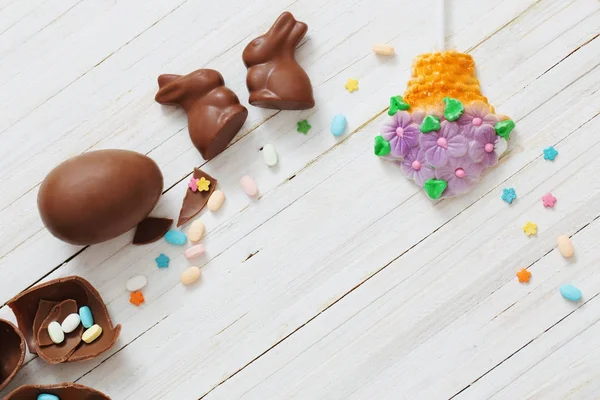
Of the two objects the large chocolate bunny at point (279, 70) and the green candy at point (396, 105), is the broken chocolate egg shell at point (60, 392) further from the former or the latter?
the green candy at point (396, 105)

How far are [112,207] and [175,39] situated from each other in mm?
361

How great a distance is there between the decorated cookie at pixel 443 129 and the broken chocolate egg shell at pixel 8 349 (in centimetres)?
73

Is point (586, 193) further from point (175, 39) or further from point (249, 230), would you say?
point (175, 39)

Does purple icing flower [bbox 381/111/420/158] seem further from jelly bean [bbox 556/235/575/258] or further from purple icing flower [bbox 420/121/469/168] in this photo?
jelly bean [bbox 556/235/575/258]

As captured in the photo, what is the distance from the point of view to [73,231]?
44.5 inches

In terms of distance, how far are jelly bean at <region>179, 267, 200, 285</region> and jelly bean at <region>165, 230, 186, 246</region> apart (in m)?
0.05

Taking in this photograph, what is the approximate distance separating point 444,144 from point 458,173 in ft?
0.19

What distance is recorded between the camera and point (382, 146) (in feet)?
4.01

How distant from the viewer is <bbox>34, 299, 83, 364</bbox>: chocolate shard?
3.93ft

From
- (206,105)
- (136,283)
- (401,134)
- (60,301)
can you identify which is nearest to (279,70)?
(206,105)

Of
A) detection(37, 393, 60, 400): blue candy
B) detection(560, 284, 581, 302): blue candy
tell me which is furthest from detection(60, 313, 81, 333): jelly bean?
detection(560, 284, 581, 302): blue candy

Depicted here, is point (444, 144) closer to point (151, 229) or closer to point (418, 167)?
point (418, 167)

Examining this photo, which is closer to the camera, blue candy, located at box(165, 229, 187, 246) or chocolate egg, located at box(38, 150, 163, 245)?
chocolate egg, located at box(38, 150, 163, 245)

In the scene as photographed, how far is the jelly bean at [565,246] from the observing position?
1203 mm
